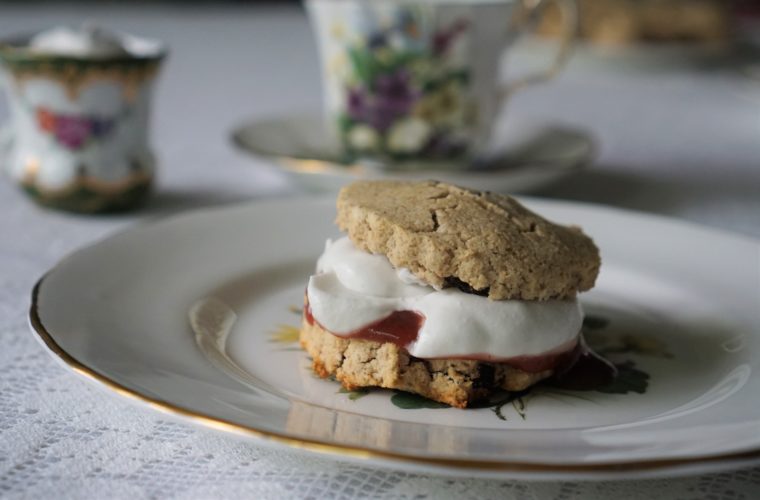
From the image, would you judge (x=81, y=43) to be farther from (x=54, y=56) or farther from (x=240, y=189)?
(x=240, y=189)

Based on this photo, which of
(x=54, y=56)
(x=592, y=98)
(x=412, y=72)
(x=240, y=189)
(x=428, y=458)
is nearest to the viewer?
(x=428, y=458)

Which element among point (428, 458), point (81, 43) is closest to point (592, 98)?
point (81, 43)

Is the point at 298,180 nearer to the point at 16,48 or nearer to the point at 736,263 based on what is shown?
the point at 16,48

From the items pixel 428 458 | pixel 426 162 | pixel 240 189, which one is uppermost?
pixel 428 458

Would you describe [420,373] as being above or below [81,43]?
below

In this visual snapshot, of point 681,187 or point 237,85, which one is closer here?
point 681,187

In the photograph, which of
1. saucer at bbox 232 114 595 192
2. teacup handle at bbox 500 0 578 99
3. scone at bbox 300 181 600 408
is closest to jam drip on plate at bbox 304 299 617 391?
scone at bbox 300 181 600 408

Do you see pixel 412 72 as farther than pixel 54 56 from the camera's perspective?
Yes

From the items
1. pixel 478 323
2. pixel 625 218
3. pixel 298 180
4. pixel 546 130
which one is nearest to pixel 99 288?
pixel 478 323
